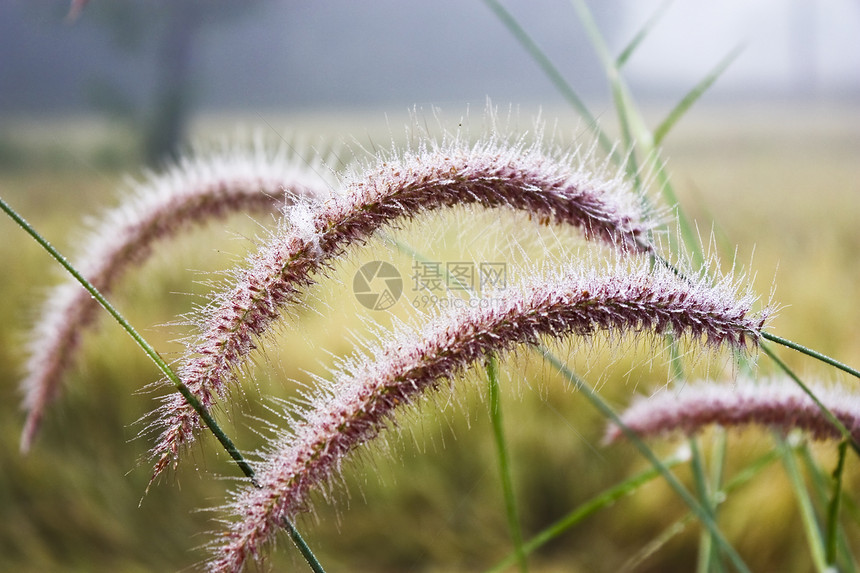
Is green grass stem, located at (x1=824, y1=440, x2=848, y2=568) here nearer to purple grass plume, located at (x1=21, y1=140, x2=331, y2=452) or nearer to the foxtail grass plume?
the foxtail grass plume

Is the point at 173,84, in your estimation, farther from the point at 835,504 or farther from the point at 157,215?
the point at 835,504

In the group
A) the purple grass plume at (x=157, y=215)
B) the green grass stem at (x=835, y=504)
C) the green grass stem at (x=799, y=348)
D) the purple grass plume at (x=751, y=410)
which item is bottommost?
the green grass stem at (x=835, y=504)

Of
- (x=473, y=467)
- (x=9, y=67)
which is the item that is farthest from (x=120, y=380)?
(x=473, y=467)

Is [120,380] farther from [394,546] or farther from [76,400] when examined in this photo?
[394,546]

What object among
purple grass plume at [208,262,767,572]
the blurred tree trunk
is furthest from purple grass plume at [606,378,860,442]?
the blurred tree trunk

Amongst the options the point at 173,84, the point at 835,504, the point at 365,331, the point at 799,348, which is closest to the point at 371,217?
the point at 799,348

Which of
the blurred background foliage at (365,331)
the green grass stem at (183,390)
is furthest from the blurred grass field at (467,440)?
the green grass stem at (183,390)
